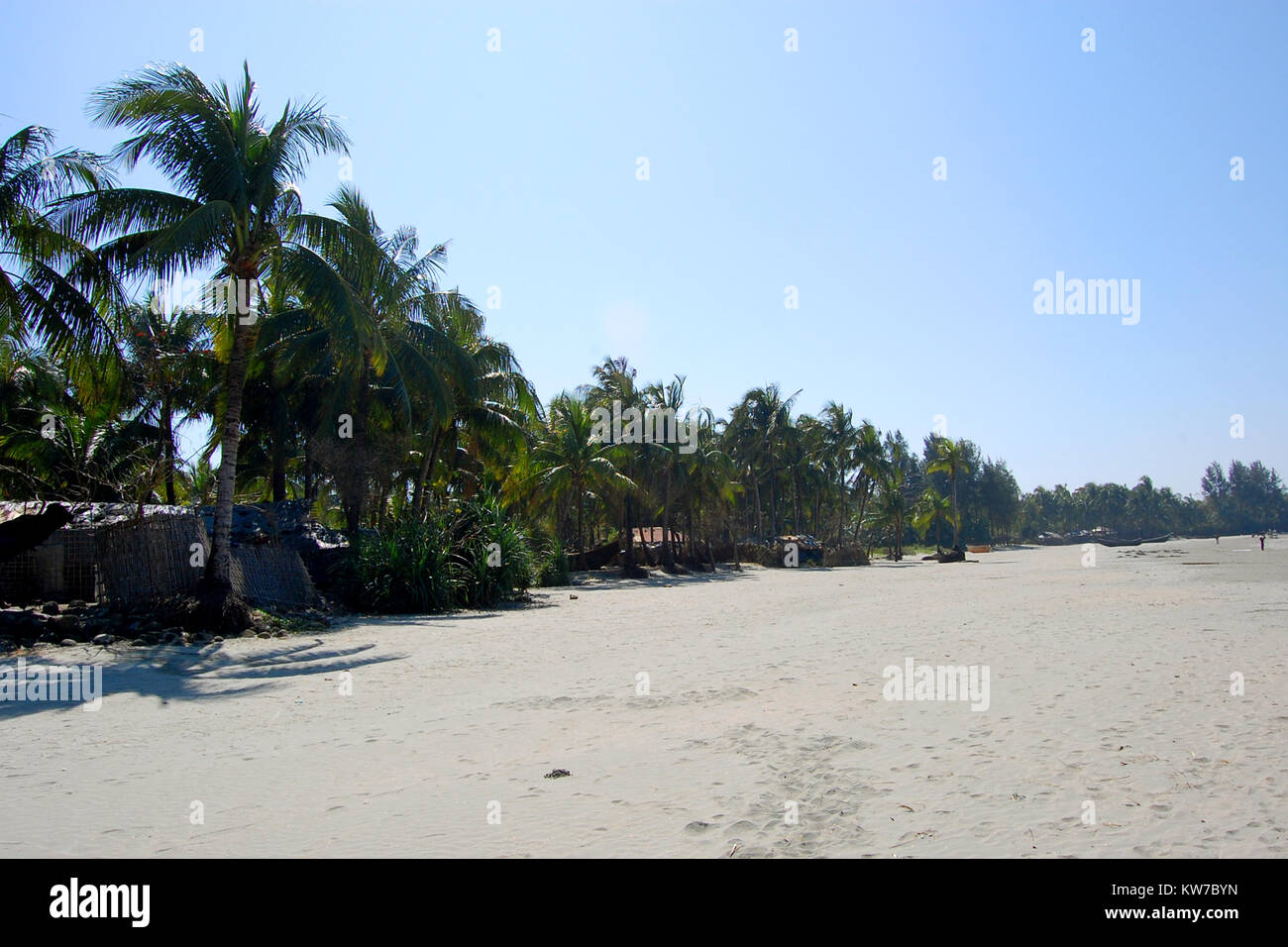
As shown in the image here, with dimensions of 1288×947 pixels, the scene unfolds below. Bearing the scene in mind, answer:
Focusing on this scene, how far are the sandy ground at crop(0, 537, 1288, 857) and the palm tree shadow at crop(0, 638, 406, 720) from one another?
72 mm

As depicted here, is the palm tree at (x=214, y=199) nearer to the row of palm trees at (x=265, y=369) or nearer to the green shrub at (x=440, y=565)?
the row of palm trees at (x=265, y=369)

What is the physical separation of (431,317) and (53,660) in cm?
1460

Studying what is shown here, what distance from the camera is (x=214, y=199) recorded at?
46.9 feet

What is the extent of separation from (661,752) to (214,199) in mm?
12828

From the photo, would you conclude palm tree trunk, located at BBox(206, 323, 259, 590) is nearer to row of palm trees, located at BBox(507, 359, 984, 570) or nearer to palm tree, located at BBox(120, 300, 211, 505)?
palm tree, located at BBox(120, 300, 211, 505)

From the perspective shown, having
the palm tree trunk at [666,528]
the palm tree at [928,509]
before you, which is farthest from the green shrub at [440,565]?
the palm tree at [928,509]

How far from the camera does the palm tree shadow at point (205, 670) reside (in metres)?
9.39

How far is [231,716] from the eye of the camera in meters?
8.32

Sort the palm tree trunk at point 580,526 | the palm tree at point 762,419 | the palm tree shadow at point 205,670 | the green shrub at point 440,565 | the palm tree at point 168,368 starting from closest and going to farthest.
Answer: the palm tree shadow at point 205,670
the green shrub at point 440,565
the palm tree at point 168,368
the palm tree trunk at point 580,526
the palm tree at point 762,419

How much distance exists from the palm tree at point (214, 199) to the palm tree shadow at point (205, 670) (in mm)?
2421

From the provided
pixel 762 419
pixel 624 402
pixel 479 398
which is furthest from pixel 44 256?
pixel 762 419
